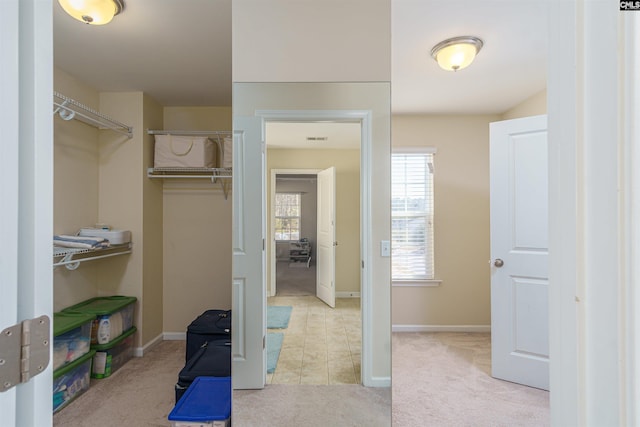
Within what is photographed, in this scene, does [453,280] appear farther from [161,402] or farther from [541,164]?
[161,402]

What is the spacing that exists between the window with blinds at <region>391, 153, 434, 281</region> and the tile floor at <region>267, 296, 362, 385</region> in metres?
1.97

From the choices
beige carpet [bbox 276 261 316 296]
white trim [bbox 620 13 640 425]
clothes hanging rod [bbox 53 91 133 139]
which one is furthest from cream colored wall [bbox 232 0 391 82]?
clothes hanging rod [bbox 53 91 133 139]

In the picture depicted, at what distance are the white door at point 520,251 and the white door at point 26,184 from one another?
274cm

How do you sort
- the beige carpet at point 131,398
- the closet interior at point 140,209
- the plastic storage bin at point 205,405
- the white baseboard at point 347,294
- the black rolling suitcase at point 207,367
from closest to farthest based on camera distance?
the plastic storage bin at point 205,405 → the white baseboard at point 347,294 → the black rolling suitcase at point 207,367 → the beige carpet at point 131,398 → the closet interior at point 140,209

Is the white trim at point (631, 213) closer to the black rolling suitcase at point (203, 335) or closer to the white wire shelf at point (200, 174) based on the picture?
the black rolling suitcase at point (203, 335)

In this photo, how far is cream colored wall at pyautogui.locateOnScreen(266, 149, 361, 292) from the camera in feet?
5.17

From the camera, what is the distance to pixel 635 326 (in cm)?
35

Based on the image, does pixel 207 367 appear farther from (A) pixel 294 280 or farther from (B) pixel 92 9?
(B) pixel 92 9

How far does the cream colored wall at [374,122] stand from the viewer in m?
1.52

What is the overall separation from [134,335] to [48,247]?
112 inches

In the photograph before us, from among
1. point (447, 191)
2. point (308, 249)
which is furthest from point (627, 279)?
point (447, 191)

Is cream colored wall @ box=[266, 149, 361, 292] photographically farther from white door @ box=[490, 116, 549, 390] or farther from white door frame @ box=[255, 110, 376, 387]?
white door @ box=[490, 116, 549, 390]

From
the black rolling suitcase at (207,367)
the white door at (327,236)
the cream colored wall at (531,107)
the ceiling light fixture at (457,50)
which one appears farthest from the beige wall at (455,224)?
the black rolling suitcase at (207,367)

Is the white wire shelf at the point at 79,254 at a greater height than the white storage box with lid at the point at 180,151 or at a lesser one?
lesser
